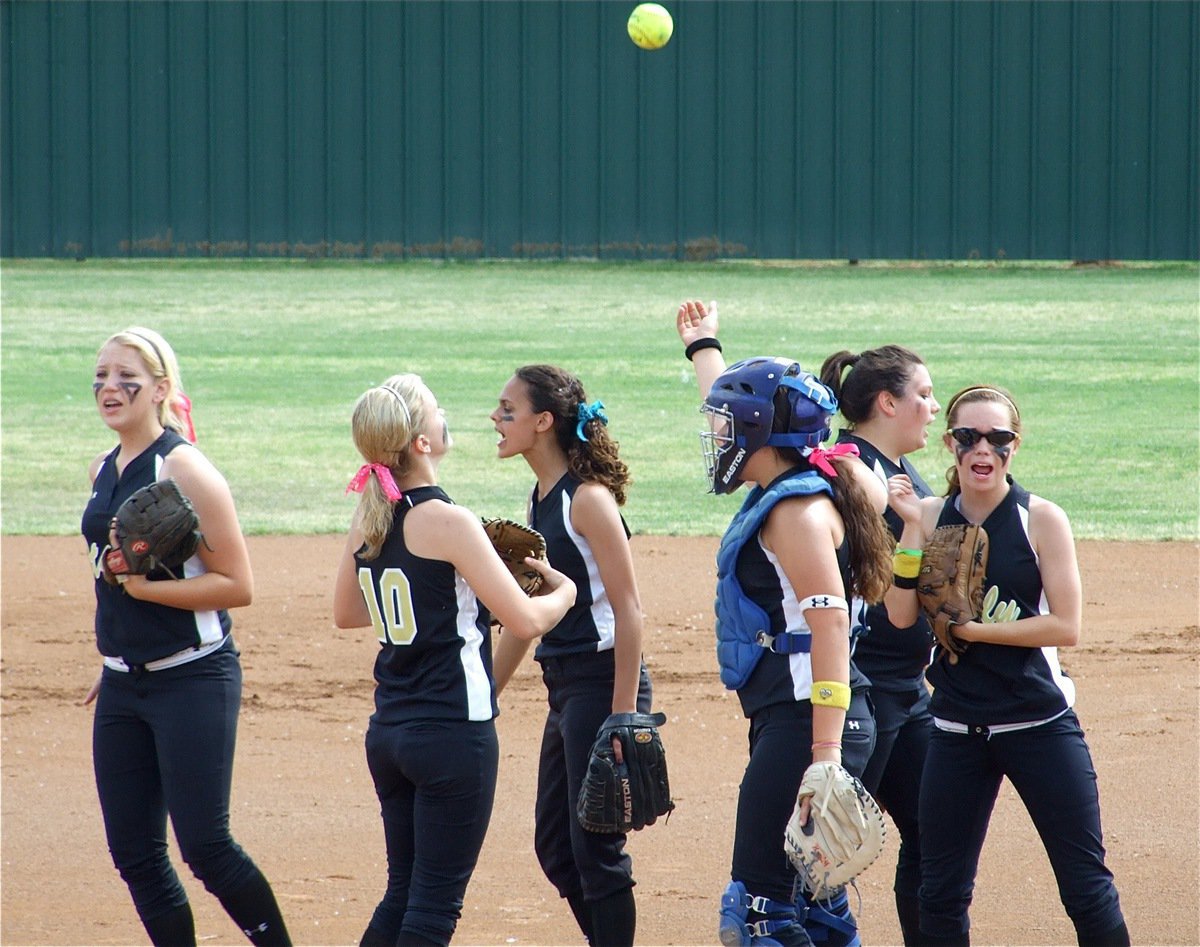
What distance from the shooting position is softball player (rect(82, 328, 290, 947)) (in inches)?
160

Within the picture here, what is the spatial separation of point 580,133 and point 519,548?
102ft

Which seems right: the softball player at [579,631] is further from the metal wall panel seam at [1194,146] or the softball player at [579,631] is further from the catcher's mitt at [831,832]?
the metal wall panel seam at [1194,146]

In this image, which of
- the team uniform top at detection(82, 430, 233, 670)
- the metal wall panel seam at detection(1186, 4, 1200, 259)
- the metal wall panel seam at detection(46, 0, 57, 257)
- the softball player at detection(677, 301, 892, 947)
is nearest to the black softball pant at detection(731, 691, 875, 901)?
the softball player at detection(677, 301, 892, 947)

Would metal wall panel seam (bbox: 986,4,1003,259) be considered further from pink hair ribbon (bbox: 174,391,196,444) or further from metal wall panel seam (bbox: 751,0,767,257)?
pink hair ribbon (bbox: 174,391,196,444)

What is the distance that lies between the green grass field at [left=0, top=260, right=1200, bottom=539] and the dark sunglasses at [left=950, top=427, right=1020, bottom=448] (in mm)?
7594

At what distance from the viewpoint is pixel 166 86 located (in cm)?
3397

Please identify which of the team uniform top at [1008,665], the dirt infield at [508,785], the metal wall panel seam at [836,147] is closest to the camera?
the team uniform top at [1008,665]

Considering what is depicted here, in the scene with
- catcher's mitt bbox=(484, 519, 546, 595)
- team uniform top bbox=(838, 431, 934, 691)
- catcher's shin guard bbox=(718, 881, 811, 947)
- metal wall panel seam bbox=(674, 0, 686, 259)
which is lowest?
catcher's shin guard bbox=(718, 881, 811, 947)

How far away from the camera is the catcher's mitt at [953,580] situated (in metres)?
3.95

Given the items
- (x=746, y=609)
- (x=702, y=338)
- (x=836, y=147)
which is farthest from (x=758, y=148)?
(x=746, y=609)

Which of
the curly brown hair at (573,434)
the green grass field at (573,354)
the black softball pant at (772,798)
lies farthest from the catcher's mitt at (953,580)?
the green grass field at (573,354)

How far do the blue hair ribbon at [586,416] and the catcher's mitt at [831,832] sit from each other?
130 cm

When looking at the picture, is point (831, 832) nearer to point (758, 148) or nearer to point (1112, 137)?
point (758, 148)

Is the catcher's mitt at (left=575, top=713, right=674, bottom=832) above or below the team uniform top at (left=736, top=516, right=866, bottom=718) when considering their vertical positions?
below
